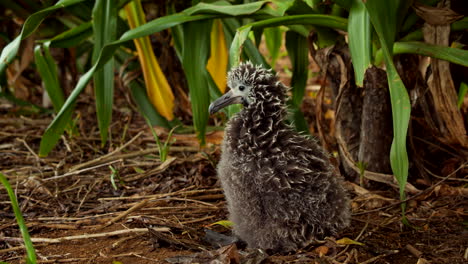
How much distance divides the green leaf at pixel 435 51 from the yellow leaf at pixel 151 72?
6.81 ft

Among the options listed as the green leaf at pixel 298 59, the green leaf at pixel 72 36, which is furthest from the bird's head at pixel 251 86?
the green leaf at pixel 72 36

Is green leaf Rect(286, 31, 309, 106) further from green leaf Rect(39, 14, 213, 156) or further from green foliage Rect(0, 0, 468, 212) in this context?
green leaf Rect(39, 14, 213, 156)

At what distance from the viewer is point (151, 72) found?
4.58m

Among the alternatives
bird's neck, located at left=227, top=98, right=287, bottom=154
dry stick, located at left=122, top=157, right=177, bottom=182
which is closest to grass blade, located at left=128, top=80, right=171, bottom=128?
dry stick, located at left=122, top=157, right=177, bottom=182

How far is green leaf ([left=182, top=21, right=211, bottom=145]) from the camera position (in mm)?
3582

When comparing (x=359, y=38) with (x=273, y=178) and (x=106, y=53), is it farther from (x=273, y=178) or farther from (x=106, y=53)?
(x=106, y=53)

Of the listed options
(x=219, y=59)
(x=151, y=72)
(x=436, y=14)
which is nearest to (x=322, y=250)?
(x=436, y=14)

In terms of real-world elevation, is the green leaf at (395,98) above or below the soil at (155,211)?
above

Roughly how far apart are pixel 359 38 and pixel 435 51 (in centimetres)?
42

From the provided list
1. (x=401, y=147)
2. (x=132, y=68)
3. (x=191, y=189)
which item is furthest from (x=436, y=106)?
(x=132, y=68)

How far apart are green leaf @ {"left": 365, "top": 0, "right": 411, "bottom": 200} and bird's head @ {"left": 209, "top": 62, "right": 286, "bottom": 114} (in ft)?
1.89

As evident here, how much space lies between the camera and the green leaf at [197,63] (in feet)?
11.8

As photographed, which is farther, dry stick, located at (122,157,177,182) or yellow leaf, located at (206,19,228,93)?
yellow leaf, located at (206,19,228,93)

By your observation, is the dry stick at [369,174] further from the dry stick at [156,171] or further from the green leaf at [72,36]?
the green leaf at [72,36]
